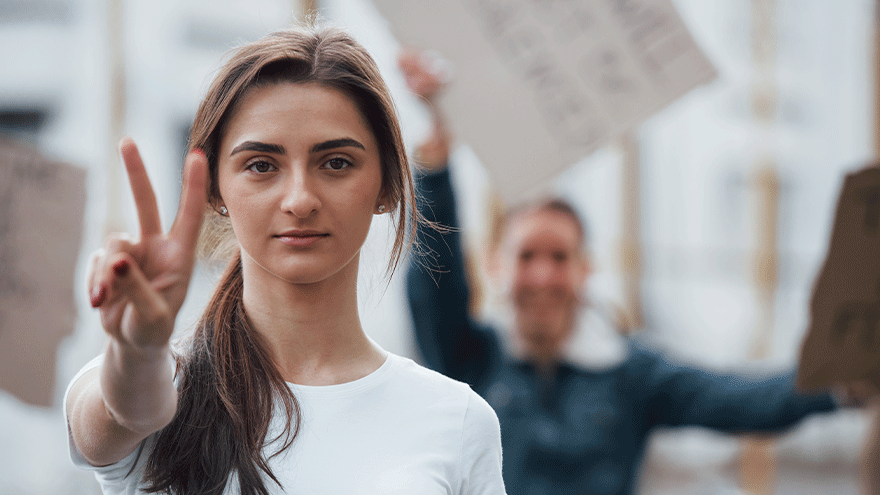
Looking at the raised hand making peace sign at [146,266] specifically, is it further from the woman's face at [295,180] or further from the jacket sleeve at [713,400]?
the jacket sleeve at [713,400]

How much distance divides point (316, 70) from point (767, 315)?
152 inches

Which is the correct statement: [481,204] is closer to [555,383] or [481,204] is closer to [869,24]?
[555,383]

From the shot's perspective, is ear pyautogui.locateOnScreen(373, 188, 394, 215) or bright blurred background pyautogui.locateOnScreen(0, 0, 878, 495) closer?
ear pyautogui.locateOnScreen(373, 188, 394, 215)

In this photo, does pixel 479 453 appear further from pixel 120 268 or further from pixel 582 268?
pixel 582 268

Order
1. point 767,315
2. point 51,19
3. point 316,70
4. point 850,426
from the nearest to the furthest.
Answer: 1. point 316,70
2. point 51,19
3. point 767,315
4. point 850,426

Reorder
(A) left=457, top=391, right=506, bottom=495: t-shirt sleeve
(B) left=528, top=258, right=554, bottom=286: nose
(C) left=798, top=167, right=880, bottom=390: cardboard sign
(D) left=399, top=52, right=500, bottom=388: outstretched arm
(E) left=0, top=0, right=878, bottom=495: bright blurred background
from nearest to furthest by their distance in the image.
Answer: (A) left=457, top=391, right=506, bottom=495: t-shirt sleeve < (D) left=399, top=52, right=500, bottom=388: outstretched arm < (C) left=798, top=167, right=880, bottom=390: cardboard sign < (B) left=528, top=258, right=554, bottom=286: nose < (E) left=0, top=0, right=878, bottom=495: bright blurred background

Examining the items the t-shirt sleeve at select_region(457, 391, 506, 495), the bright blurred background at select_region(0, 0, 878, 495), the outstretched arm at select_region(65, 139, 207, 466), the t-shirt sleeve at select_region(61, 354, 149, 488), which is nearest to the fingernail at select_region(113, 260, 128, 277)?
the outstretched arm at select_region(65, 139, 207, 466)

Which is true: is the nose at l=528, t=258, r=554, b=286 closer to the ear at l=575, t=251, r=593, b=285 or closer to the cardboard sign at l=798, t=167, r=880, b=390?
the ear at l=575, t=251, r=593, b=285

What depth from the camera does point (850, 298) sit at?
1222 mm

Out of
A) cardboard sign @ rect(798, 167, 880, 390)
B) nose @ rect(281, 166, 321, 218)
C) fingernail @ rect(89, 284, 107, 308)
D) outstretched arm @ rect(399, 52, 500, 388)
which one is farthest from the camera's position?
cardboard sign @ rect(798, 167, 880, 390)

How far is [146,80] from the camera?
8.39ft

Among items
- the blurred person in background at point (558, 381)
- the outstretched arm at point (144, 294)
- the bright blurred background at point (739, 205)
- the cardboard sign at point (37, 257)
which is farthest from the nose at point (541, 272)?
the bright blurred background at point (739, 205)

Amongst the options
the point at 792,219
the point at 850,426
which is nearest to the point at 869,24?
the point at 792,219

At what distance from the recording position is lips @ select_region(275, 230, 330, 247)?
1.95ft
